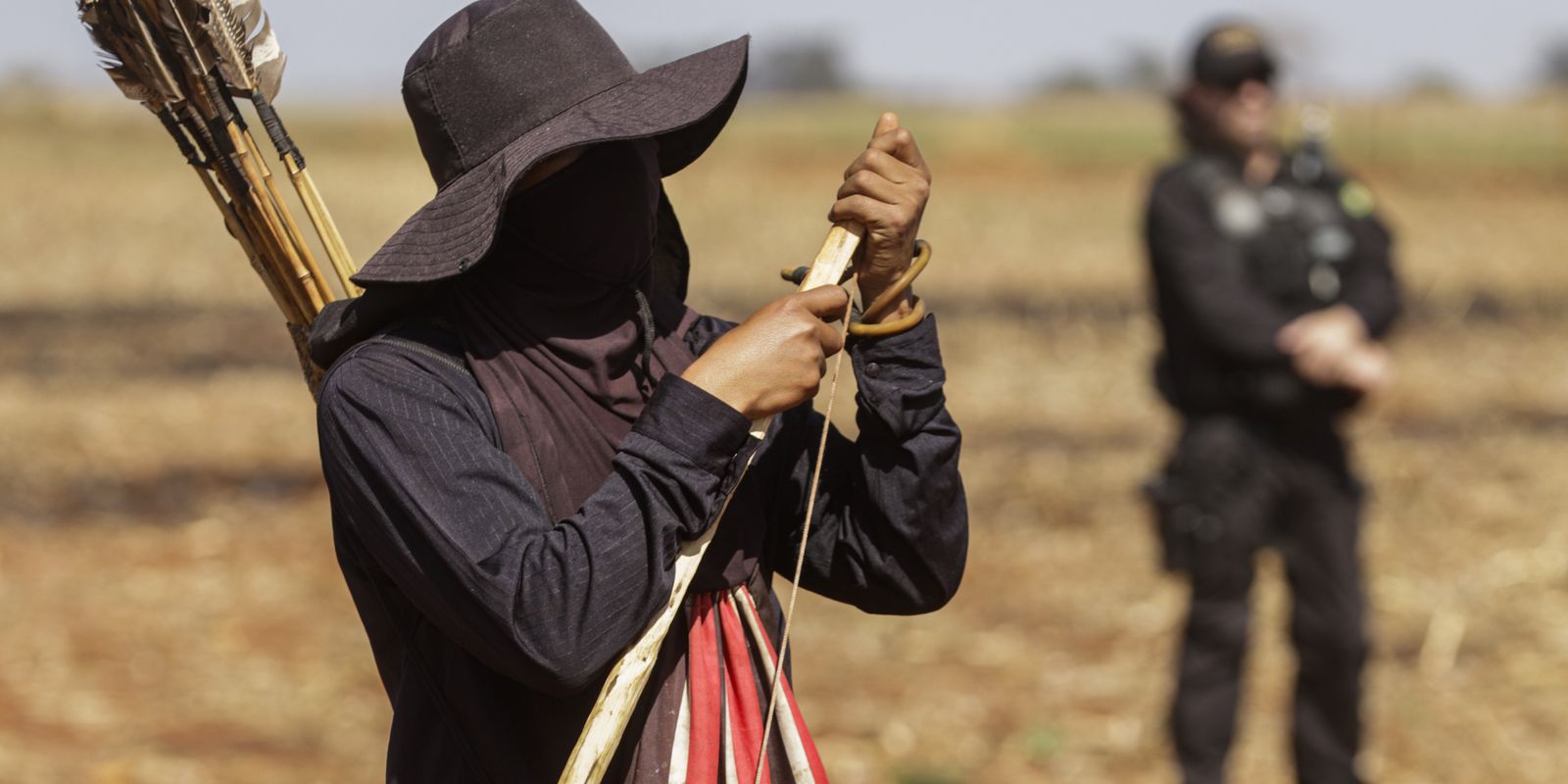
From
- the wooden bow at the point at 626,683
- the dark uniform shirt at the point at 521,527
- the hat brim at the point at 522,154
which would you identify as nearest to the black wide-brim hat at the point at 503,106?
the hat brim at the point at 522,154

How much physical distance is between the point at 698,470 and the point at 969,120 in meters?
44.3

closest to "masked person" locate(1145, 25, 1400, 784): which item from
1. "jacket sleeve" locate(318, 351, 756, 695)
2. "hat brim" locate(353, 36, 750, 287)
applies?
"hat brim" locate(353, 36, 750, 287)

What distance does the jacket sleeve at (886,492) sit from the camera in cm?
205

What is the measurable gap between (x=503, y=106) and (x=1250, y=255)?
3.80 metres

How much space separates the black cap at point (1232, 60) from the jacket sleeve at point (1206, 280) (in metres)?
0.37

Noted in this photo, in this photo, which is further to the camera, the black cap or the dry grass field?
the dry grass field

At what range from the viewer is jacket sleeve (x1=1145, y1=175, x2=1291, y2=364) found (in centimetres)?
501

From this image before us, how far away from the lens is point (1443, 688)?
625 centimetres

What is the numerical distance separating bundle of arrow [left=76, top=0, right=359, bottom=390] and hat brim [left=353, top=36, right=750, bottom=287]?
0.34 m

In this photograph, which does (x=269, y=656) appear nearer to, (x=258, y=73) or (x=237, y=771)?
(x=237, y=771)

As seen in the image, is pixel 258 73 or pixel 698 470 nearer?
pixel 698 470

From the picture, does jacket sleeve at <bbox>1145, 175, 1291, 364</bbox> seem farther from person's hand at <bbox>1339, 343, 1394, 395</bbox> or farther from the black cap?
the black cap

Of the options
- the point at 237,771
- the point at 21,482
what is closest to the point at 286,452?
the point at 21,482

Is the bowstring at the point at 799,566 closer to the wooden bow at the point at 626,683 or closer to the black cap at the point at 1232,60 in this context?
the wooden bow at the point at 626,683
